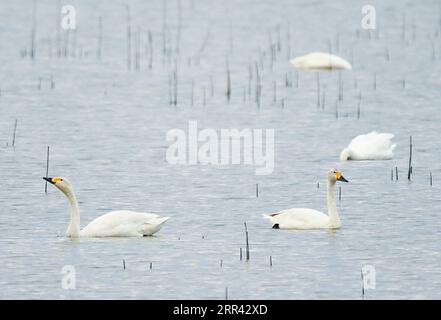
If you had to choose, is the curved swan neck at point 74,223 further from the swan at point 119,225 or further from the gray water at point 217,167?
the gray water at point 217,167

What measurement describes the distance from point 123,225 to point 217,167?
16.8 feet

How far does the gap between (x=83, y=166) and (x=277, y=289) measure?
25.8 feet

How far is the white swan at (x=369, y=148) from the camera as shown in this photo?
25156mm

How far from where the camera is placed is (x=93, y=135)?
89.4 feet

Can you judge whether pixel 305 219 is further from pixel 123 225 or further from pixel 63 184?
pixel 63 184

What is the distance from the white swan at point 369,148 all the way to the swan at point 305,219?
443 centimetres

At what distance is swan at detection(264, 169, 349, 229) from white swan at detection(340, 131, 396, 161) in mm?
4433

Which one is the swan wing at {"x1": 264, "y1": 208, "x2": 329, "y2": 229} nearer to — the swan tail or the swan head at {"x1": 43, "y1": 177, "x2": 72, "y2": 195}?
the swan tail

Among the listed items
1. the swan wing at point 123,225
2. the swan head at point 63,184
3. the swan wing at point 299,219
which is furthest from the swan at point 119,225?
the swan wing at point 299,219

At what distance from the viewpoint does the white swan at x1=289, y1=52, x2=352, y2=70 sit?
3316 centimetres

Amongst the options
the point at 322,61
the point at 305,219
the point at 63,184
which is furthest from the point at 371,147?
the point at 322,61

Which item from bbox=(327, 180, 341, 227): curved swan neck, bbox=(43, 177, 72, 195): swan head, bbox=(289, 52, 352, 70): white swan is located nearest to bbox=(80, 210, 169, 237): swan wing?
bbox=(43, 177, 72, 195): swan head
